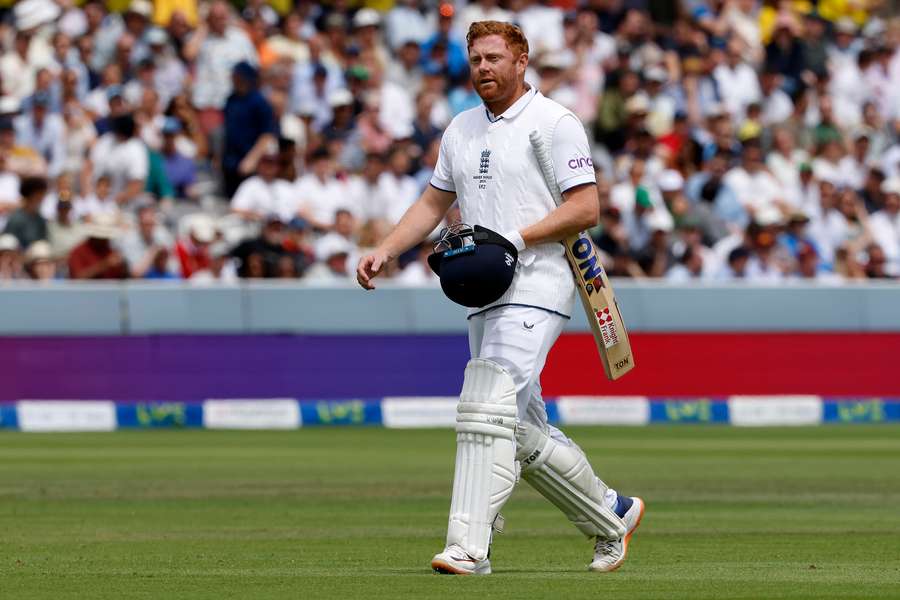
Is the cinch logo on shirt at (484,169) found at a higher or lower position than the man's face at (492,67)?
lower

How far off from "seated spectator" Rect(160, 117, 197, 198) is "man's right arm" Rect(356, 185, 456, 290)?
12.6 metres

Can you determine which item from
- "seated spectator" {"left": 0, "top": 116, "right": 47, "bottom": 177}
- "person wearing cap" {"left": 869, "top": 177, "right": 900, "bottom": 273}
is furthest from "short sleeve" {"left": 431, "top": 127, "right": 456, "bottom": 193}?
"person wearing cap" {"left": 869, "top": 177, "right": 900, "bottom": 273}

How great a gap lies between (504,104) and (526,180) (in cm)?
35

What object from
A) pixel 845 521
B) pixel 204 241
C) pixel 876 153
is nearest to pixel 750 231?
pixel 876 153

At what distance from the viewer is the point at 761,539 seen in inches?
372

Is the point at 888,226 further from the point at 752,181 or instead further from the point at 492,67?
the point at 492,67

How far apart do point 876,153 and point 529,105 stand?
17.2 meters

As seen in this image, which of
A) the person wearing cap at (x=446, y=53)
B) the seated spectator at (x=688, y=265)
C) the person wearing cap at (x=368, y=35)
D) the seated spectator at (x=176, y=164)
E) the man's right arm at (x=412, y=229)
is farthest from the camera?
the person wearing cap at (x=446, y=53)

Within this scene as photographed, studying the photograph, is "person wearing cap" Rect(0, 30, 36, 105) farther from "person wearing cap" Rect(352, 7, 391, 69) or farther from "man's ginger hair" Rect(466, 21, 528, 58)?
"man's ginger hair" Rect(466, 21, 528, 58)

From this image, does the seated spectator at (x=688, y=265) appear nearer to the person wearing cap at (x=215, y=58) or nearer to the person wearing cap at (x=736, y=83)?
the person wearing cap at (x=736, y=83)

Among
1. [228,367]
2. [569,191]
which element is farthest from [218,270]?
[569,191]

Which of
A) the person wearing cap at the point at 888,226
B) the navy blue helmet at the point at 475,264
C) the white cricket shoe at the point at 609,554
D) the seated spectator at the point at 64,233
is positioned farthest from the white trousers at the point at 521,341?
the person wearing cap at the point at 888,226

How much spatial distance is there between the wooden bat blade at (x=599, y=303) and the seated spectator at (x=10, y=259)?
39.6 feet

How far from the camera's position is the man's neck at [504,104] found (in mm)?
7758
